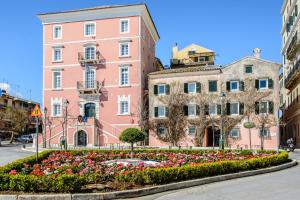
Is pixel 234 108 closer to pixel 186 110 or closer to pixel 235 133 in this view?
pixel 235 133

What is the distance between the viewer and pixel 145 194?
11.8 metres

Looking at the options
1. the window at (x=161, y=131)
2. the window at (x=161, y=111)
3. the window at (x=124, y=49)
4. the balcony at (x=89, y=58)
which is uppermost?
the window at (x=124, y=49)

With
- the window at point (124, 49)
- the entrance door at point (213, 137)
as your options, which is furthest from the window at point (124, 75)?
the entrance door at point (213, 137)

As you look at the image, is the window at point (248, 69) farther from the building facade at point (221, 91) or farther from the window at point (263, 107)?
the window at point (263, 107)

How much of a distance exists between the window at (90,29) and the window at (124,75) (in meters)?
5.75

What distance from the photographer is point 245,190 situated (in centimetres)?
1231

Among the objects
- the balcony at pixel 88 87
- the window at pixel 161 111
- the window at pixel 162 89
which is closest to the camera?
the window at pixel 161 111

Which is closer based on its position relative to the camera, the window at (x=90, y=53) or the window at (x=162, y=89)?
the window at (x=162, y=89)

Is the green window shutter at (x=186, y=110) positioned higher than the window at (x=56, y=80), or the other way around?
the window at (x=56, y=80)

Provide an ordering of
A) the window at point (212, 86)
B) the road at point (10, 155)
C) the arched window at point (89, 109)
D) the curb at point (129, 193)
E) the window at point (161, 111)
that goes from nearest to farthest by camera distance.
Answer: the curb at point (129, 193), the road at point (10, 155), the window at point (212, 86), the window at point (161, 111), the arched window at point (89, 109)

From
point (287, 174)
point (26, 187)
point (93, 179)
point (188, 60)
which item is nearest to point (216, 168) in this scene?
point (287, 174)

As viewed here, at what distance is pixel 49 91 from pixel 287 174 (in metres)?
36.9

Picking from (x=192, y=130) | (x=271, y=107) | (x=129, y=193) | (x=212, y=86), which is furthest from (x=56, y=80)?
(x=129, y=193)

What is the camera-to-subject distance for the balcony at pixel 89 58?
46.9m
